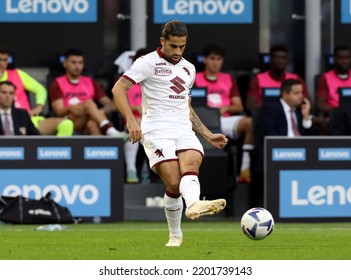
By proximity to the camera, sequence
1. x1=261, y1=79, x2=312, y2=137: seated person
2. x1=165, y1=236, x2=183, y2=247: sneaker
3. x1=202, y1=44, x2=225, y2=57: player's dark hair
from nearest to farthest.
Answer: x1=165, y1=236, x2=183, y2=247: sneaker < x1=261, y1=79, x2=312, y2=137: seated person < x1=202, y1=44, x2=225, y2=57: player's dark hair

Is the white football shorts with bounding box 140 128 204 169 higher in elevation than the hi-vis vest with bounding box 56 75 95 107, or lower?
lower

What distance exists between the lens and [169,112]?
11.9 meters

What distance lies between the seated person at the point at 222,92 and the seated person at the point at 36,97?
2247mm

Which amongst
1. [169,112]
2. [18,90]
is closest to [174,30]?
[169,112]

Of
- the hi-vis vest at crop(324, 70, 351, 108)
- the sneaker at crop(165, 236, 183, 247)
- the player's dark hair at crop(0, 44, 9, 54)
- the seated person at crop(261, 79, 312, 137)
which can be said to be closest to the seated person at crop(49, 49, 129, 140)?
the player's dark hair at crop(0, 44, 9, 54)

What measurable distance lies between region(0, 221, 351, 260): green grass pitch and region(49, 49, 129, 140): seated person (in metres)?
1.67

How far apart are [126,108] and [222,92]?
7782 millimetres

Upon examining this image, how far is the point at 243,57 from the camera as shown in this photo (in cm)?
Answer: 2077

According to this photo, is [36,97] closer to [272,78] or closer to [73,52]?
[73,52]

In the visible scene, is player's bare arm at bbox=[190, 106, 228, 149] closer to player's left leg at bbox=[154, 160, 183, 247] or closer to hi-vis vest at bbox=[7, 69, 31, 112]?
player's left leg at bbox=[154, 160, 183, 247]

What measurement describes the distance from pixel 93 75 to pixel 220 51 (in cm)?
190

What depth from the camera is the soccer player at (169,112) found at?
11.8 metres

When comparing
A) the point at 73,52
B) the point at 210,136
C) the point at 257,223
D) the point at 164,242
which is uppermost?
the point at 73,52

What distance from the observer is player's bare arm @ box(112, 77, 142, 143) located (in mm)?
11281
